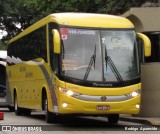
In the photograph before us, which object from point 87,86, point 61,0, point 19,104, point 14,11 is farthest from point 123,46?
point 14,11

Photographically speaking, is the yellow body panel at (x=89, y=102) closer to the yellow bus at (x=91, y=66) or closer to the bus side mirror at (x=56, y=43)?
the yellow bus at (x=91, y=66)

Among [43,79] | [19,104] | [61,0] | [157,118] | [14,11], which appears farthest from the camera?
[14,11]

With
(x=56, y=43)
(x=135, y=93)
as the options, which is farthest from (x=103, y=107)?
(x=56, y=43)

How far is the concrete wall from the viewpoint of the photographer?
20109mm

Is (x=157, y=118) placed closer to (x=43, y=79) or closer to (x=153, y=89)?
(x=153, y=89)

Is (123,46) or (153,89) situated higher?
(123,46)

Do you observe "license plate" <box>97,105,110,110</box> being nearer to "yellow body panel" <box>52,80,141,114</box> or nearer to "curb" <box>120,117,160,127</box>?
"yellow body panel" <box>52,80,141,114</box>

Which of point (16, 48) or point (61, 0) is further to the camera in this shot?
point (61, 0)

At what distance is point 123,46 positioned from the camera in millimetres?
16281

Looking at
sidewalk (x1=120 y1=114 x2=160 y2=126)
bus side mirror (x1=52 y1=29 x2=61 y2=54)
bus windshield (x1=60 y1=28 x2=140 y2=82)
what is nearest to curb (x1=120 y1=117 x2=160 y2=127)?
sidewalk (x1=120 y1=114 x2=160 y2=126)

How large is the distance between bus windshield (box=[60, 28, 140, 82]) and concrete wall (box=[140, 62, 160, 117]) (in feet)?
12.5

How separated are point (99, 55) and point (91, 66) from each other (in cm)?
45

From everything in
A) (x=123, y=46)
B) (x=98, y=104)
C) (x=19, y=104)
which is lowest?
(x=19, y=104)

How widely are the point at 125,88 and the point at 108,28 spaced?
1.98 m
